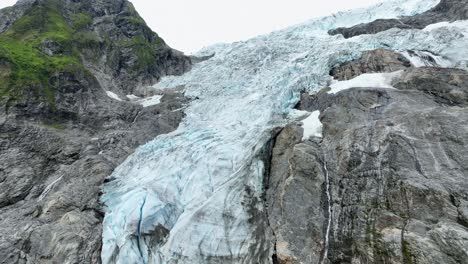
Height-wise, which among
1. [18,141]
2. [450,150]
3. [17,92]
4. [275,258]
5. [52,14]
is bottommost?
[275,258]

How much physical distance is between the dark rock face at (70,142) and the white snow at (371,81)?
451 inches

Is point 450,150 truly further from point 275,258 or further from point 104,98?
point 104,98

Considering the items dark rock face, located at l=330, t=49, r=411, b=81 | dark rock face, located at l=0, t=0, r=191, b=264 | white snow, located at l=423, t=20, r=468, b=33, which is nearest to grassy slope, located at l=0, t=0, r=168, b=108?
dark rock face, located at l=0, t=0, r=191, b=264

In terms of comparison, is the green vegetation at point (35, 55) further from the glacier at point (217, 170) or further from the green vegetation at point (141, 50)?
the glacier at point (217, 170)

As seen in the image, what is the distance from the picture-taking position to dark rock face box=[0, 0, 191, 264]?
1454cm

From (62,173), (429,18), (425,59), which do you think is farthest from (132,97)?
(429,18)

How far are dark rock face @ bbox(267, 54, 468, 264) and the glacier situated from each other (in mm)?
1321

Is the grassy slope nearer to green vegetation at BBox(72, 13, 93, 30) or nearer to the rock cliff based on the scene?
green vegetation at BBox(72, 13, 93, 30)

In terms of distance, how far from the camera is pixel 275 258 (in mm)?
12523

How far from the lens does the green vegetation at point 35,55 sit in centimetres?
2488

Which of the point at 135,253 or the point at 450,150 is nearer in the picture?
the point at 450,150

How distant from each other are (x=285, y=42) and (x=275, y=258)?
2905 centimetres

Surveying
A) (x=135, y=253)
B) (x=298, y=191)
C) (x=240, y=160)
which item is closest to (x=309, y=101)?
(x=240, y=160)

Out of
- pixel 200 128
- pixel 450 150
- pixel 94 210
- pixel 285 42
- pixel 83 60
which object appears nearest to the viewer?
pixel 450 150
